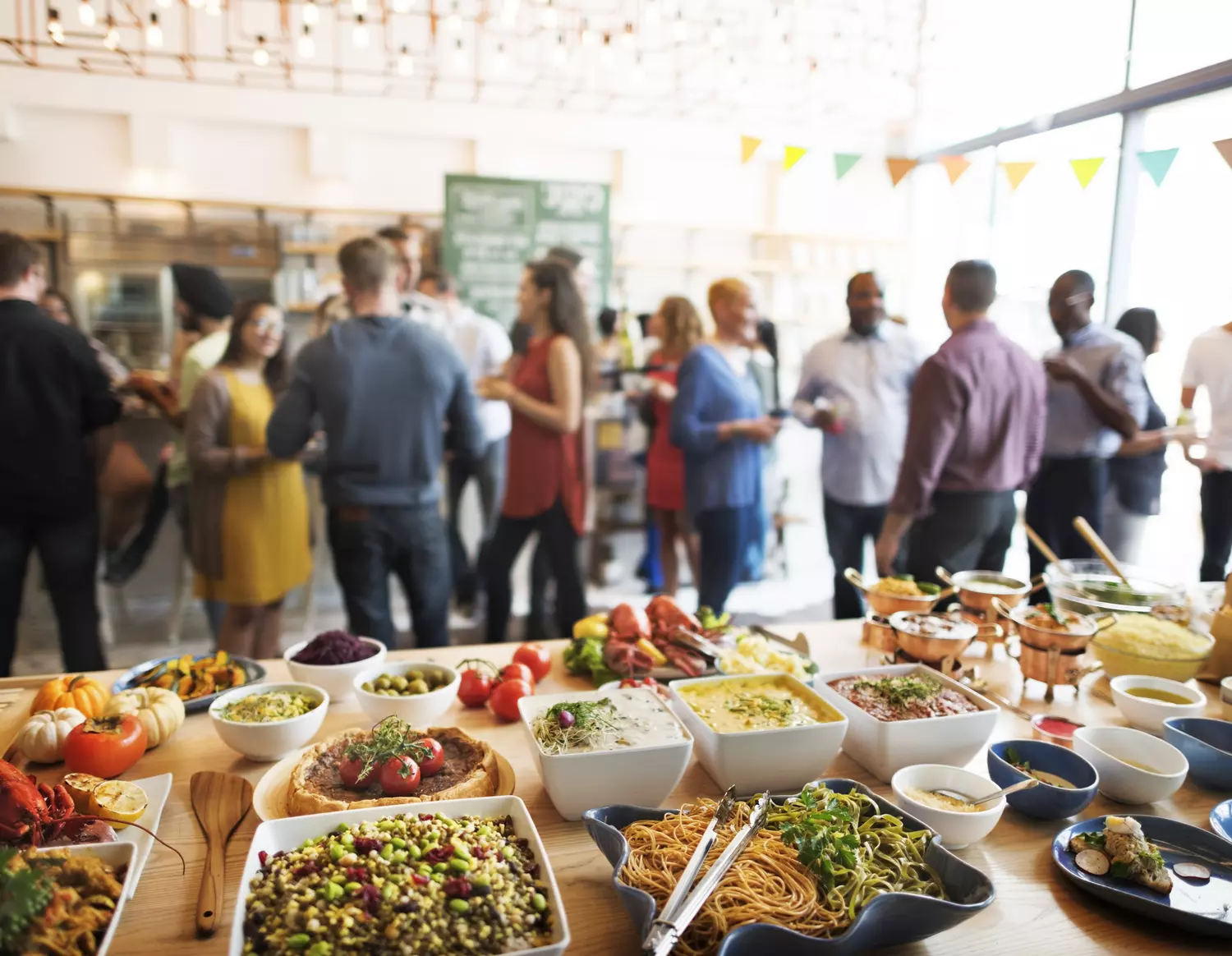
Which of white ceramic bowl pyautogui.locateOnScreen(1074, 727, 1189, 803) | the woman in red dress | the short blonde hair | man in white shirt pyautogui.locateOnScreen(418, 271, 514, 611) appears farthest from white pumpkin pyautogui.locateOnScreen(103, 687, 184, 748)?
man in white shirt pyautogui.locateOnScreen(418, 271, 514, 611)

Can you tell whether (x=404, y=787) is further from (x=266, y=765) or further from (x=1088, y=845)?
(x=1088, y=845)

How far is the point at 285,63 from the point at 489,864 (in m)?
4.26

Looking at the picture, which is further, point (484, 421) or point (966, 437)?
point (484, 421)

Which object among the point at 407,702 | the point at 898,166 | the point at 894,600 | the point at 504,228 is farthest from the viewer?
the point at 504,228

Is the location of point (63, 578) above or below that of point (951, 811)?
below

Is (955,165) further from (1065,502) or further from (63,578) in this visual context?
(63,578)

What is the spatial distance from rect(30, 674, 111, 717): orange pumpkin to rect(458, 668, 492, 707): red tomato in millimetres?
624

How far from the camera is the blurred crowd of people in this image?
2.78m

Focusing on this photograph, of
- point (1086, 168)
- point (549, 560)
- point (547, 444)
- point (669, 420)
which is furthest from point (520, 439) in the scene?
point (1086, 168)

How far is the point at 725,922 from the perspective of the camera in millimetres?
1006

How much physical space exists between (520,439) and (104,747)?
2.12 meters

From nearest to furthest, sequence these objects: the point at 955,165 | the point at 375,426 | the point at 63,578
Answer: the point at 375,426
the point at 63,578
the point at 955,165

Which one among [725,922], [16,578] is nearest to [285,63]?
[16,578]

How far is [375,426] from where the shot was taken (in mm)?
2729
